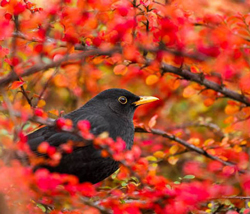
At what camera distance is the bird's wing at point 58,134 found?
165 inches

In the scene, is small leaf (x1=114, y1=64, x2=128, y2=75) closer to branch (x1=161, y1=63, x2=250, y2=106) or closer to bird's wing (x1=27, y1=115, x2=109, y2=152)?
branch (x1=161, y1=63, x2=250, y2=106)

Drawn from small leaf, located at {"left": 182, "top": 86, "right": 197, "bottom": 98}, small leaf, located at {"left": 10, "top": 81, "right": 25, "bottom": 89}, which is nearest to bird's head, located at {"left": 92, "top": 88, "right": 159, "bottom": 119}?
small leaf, located at {"left": 182, "top": 86, "right": 197, "bottom": 98}

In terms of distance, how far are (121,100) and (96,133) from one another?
2.26 ft

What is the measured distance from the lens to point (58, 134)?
4250 millimetres

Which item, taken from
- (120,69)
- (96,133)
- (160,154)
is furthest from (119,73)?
(160,154)

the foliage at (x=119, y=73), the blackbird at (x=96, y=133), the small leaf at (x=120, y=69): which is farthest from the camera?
the blackbird at (x=96, y=133)

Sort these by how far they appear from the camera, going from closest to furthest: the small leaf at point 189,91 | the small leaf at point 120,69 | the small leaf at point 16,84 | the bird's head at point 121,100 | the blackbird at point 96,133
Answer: the small leaf at point 16,84
the small leaf at point 120,69
the blackbird at point 96,133
the small leaf at point 189,91
the bird's head at point 121,100

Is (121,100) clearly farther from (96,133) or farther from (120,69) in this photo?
(120,69)

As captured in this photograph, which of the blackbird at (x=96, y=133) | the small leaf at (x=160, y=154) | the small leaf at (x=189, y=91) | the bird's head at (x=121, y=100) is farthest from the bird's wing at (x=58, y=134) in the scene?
the small leaf at (x=189, y=91)

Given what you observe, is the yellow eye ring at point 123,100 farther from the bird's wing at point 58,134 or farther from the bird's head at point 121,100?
the bird's wing at point 58,134

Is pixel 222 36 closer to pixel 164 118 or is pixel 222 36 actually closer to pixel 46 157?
pixel 46 157

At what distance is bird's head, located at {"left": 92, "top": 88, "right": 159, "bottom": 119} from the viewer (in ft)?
15.6

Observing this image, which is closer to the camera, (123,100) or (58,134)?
(58,134)

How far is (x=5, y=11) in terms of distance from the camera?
3.48 metres
